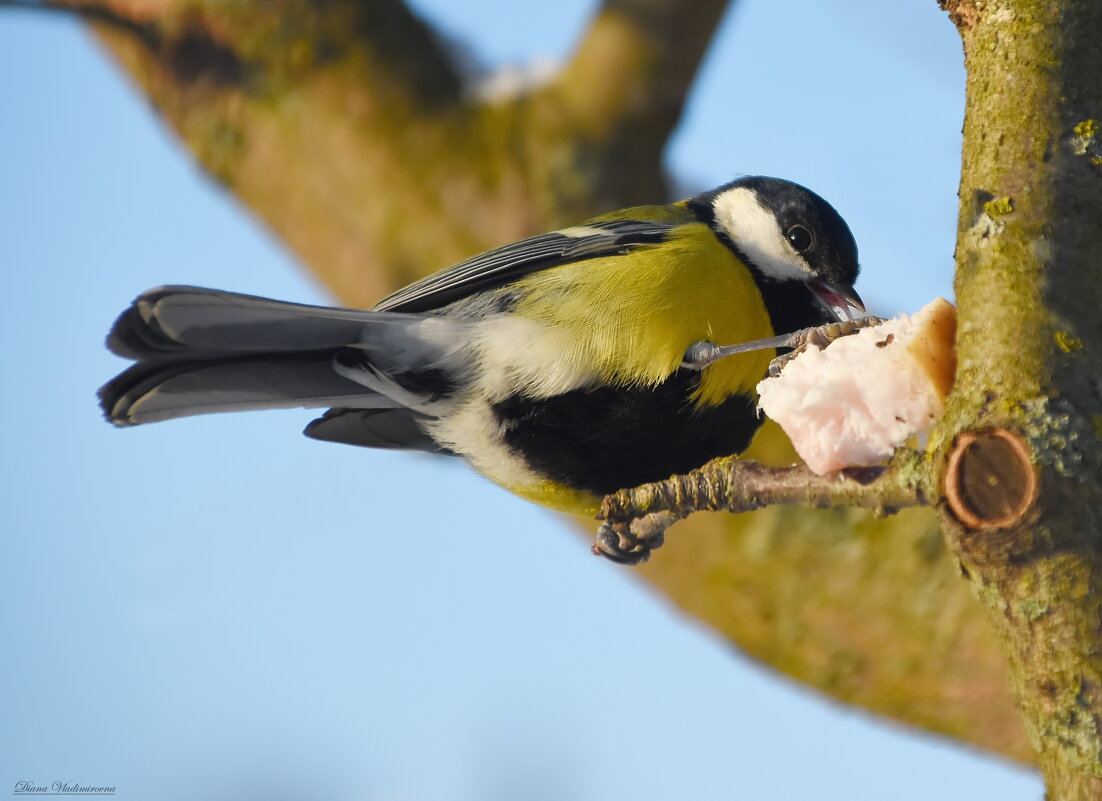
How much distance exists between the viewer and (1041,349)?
1170mm

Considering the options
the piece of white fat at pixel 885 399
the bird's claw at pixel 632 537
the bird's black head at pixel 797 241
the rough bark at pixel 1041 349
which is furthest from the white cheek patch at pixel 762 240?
the rough bark at pixel 1041 349

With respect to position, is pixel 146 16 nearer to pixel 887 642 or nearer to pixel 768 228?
pixel 768 228

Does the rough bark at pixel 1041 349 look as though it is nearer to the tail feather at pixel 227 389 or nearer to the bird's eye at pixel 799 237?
the bird's eye at pixel 799 237

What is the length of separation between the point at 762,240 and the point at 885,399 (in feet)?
4.04

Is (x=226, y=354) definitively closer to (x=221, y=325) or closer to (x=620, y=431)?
(x=221, y=325)

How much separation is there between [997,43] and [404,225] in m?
2.75

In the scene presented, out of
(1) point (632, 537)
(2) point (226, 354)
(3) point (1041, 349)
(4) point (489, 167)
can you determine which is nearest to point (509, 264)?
(2) point (226, 354)

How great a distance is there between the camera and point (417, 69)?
404 centimetres

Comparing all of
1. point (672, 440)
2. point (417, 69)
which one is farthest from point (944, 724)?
point (417, 69)

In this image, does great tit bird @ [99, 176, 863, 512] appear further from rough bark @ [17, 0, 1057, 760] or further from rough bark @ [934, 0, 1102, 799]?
rough bark @ [17, 0, 1057, 760]

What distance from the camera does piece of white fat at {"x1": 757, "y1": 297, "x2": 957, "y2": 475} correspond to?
57.4 inches

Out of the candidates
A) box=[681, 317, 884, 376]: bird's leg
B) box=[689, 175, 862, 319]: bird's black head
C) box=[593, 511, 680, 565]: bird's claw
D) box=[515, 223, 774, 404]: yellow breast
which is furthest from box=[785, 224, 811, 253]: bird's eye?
box=[593, 511, 680, 565]: bird's claw

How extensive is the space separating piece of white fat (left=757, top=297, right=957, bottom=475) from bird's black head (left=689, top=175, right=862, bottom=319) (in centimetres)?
97

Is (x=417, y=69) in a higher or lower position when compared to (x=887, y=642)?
A: higher
